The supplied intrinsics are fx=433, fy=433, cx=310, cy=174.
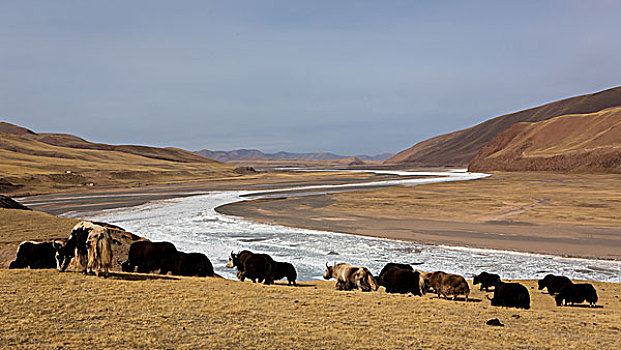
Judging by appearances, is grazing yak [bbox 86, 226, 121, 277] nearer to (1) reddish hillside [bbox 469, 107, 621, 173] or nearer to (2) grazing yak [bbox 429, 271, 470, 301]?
(2) grazing yak [bbox 429, 271, 470, 301]

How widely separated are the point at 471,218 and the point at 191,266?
2268cm

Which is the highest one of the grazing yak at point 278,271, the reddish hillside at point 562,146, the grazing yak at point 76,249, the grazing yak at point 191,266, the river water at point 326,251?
the reddish hillside at point 562,146

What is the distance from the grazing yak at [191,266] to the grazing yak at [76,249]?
106 inches

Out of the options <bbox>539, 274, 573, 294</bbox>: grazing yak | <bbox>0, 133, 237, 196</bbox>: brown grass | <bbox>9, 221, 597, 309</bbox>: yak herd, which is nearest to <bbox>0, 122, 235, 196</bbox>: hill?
<bbox>0, 133, 237, 196</bbox>: brown grass

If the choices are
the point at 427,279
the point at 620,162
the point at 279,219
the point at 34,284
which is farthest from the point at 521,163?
the point at 34,284

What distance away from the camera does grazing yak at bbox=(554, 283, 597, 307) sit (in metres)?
10.9

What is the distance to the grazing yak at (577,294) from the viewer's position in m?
10.9

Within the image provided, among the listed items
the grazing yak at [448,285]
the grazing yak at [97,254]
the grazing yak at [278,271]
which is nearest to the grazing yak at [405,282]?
the grazing yak at [448,285]

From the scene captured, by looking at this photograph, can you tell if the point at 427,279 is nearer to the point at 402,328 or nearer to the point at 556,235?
the point at 402,328

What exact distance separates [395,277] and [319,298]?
3.35m

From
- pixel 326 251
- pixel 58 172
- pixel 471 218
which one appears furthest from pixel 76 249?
pixel 58 172

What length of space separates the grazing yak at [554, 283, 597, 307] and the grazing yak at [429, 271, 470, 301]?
2.35 meters

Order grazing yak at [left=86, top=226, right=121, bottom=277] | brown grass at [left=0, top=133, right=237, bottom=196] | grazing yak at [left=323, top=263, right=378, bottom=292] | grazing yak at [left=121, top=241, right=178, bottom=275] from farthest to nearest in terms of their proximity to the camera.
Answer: brown grass at [left=0, top=133, right=237, bottom=196], grazing yak at [left=323, top=263, right=378, bottom=292], grazing yak at [left=121, top=241, right=178, bottom=275], grazing yak at [left=86, top=226, right=121, bottom=277]

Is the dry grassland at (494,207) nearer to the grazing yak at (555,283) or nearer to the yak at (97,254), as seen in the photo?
the grazing yak at (555,283)
